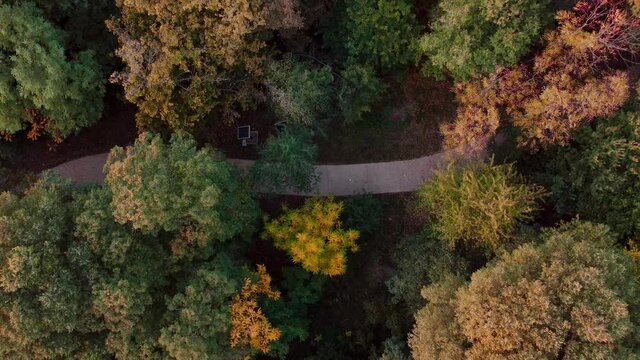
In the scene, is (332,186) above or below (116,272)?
above

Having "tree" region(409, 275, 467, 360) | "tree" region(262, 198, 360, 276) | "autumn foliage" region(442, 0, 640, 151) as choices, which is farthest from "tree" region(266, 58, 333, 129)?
"tree" region(409, 275, 467, 360)

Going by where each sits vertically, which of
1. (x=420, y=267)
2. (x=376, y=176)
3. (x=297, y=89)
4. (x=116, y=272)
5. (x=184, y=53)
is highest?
(x=184, y=53)

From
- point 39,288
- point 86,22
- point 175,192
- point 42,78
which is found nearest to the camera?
point 39,288

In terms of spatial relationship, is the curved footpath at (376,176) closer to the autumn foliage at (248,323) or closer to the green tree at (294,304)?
the green tree at (294,304)

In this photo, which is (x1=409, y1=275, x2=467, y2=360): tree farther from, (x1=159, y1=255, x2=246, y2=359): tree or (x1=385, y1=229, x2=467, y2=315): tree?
(x1=159, y1=255, x2=246, y2=359): tree

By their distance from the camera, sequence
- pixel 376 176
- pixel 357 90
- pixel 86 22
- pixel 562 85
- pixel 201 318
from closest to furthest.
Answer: pixel 201 318
pixel 562 85
pixel 86 22
pixel 357 90
pixel 376 176

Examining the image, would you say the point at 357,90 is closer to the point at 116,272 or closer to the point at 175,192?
the point at 175,192

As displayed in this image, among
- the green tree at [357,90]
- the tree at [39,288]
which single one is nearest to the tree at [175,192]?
the tree at [39,288]

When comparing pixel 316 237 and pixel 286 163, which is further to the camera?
pixel 286 163

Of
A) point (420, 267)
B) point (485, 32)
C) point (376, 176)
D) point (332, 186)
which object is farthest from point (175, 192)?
point (485, 32)
